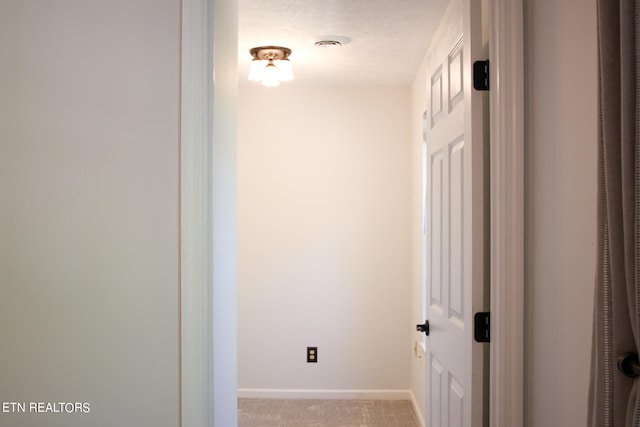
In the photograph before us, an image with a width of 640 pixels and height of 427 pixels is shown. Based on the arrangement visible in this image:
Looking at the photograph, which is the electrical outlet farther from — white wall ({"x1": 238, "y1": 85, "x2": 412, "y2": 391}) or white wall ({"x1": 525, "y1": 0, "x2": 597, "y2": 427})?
white wall ({"x1": 525, "y1": 0, "x2": 597, "y2": 427})

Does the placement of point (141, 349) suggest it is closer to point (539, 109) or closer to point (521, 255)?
point (521, 255)

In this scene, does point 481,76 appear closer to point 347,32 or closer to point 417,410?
point 347,32

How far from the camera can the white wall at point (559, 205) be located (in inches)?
49.3

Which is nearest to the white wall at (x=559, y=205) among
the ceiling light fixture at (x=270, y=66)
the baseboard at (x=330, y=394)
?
the ceiling light fixture at (x=270, y=66)

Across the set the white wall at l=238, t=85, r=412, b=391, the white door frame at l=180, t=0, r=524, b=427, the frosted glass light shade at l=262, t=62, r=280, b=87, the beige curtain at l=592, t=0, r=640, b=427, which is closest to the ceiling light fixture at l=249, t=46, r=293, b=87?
the frosted glass light shade at l=262, t=62, r=280, b=87

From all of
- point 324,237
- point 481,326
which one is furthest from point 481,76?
point 324,237

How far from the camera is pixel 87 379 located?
1.59 metres

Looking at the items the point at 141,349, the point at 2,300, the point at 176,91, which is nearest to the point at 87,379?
the point at 141,349

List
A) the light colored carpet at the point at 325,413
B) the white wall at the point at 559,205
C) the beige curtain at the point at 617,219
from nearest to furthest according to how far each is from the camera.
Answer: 1. the beige curtain at the point at 617,219
2. the white wall at the point at 559,205
3. the light colored carpet at the point at 325,413

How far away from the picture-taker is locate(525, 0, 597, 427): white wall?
4.11 feet

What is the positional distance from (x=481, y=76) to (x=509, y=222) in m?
0.46

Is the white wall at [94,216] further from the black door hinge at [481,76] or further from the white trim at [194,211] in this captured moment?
the black door hinge at [481,76]

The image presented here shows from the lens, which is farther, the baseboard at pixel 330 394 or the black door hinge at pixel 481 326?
the baseboard at pixel 330 394

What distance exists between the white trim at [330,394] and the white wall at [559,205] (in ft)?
10.3
